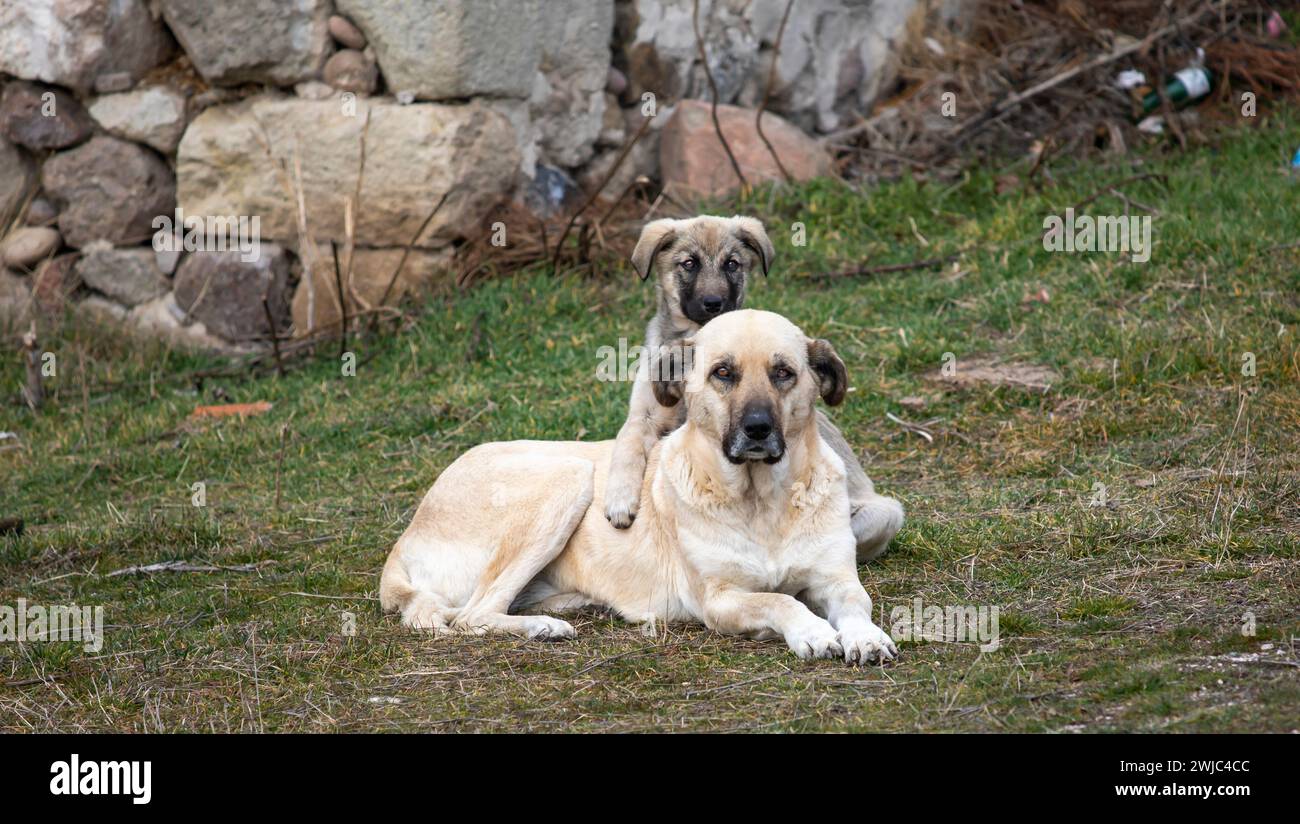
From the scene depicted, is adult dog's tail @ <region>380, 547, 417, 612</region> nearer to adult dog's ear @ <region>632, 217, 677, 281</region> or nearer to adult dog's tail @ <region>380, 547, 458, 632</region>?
adult dog's tail @ <region>380, 547, 458, 632</region>

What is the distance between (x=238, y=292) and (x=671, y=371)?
5483 mm

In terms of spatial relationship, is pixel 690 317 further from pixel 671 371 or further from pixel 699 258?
pixel 671 371

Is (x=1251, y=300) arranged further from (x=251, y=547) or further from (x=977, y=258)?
(x=251, y=547)

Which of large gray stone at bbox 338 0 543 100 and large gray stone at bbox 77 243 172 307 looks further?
large gray stone at bbox 77 243 172 307

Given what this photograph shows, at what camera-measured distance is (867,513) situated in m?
5.35

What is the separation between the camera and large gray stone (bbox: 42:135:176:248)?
9.60m

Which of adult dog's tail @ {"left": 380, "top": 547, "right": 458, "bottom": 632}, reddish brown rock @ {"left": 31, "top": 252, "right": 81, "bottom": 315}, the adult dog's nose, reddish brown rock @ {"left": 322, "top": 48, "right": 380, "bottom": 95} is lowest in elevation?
adult dog's tail @ {"left": 380, "top": 547, "right": 458, "bottom": 632}

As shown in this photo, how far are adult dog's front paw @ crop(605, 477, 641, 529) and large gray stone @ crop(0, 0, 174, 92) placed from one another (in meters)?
5.90

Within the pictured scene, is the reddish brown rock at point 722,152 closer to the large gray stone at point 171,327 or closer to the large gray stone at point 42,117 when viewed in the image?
the large gray stone at point 171,327

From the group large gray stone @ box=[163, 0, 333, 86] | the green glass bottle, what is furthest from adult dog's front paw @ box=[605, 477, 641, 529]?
the green glass bottle

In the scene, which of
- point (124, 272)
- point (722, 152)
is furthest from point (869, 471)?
point (124, 272)

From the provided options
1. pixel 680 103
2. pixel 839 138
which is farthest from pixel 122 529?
pixel 839 138

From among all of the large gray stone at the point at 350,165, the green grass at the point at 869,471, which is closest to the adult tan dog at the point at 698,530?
the green grass at the point at 869,471

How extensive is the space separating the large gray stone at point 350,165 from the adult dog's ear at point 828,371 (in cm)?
482
